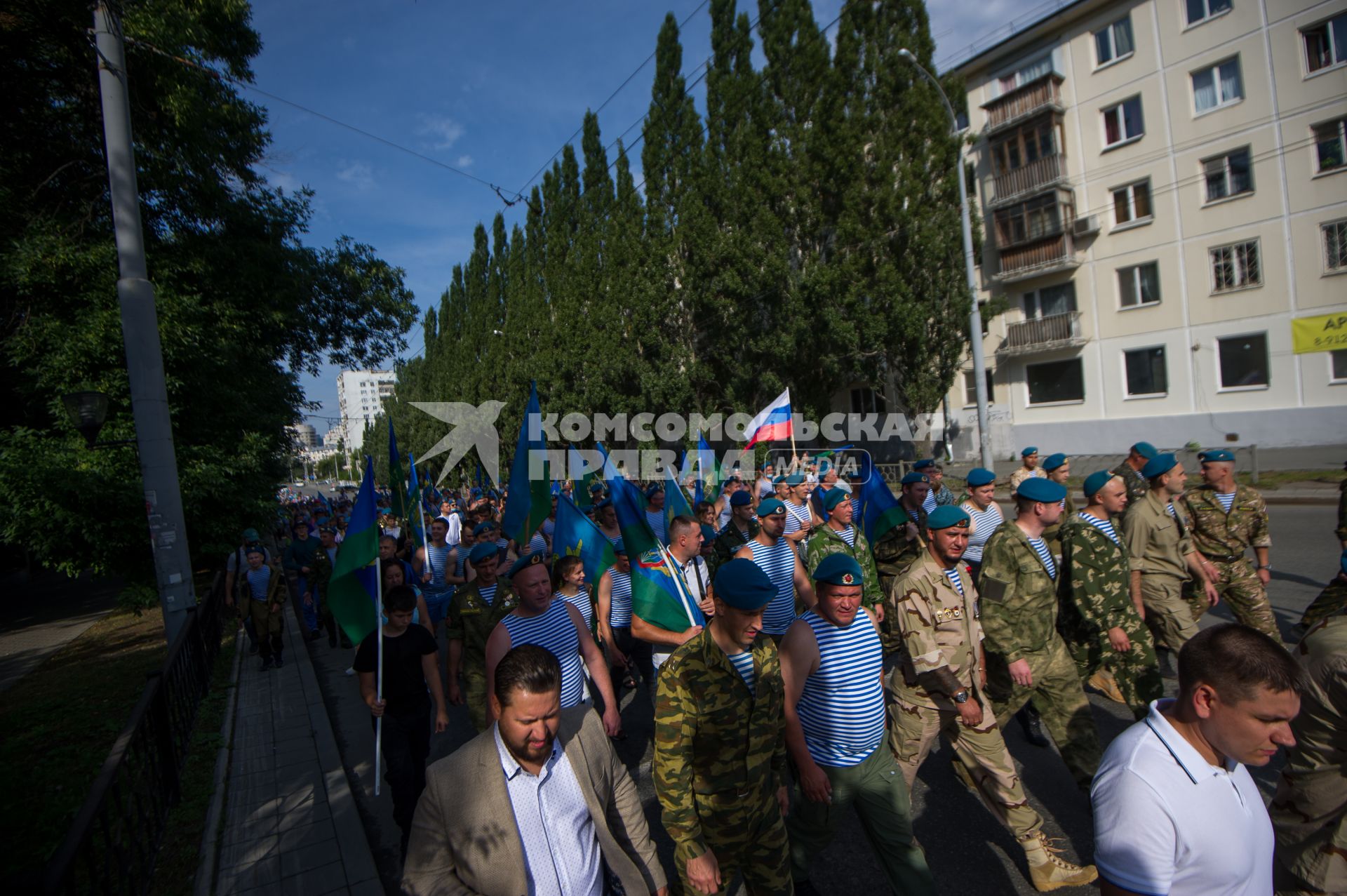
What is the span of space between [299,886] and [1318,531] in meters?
13.2

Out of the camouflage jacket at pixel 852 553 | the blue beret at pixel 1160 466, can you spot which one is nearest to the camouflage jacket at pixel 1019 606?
the camouflage jacket at pixel 852 553

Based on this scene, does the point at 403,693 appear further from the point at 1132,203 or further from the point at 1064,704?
the point at 1132,203

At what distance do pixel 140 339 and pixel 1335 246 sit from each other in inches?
1059

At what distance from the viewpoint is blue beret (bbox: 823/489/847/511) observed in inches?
247

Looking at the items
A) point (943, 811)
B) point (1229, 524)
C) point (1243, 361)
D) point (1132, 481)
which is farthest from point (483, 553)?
point (1243, 361)

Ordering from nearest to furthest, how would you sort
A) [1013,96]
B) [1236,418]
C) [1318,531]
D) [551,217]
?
[1318,531] < [1236,418] < [1013,96] < [551,217]

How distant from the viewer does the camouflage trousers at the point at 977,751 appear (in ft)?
11.3

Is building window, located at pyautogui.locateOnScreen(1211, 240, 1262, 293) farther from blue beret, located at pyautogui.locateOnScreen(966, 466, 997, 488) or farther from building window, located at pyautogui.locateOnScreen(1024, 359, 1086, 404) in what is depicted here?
blue beret, located at pyautogui.locateOnScreen(966, 466, 997, 488)

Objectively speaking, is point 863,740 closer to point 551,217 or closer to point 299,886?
point 299,886

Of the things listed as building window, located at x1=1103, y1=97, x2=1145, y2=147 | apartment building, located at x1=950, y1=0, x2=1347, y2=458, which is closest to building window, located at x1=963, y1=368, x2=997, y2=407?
apartment building, located at x1=950, y1=0, x2=1347, y2=458

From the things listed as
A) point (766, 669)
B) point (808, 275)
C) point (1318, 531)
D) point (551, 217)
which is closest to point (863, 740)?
point (766, 669)

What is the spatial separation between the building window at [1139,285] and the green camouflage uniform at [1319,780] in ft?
84.6

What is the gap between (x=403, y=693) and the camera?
438 cm

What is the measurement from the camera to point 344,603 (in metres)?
5.30
